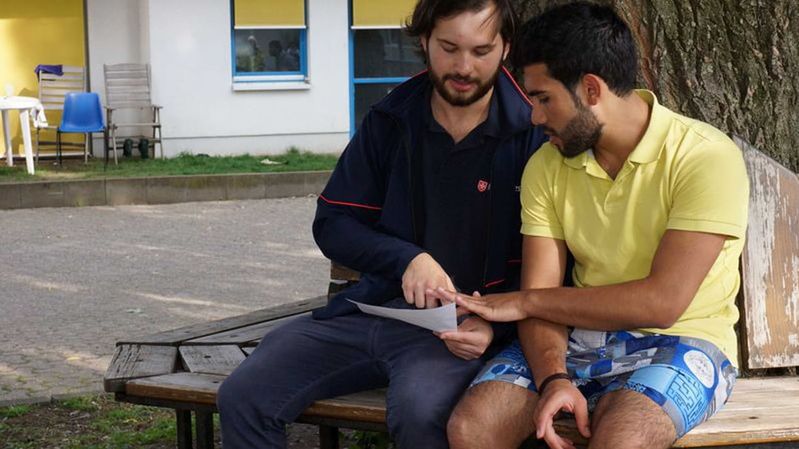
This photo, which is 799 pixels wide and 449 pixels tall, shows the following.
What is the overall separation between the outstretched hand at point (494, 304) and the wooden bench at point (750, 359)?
1.24 ft

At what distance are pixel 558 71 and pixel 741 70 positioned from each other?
1271mm

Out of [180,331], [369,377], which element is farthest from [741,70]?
[180,331]

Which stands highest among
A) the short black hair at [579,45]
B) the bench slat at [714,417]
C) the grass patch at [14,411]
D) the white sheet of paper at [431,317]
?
the short black hair at [579,45]

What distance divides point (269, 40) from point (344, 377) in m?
15.5

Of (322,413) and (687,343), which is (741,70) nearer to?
(687,343)

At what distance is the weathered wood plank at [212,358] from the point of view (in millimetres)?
4500

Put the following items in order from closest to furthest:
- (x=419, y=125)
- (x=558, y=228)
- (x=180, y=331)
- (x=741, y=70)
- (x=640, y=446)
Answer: (x=640, y=446)
(x=558, y=228)
(x=419, y=125)
(x=741, y=70)
(x=180, y=331)

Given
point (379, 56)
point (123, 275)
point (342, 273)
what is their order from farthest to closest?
point (379, 56) < point (123, 275) < point (342, 273)

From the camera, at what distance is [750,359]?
14.4 ft

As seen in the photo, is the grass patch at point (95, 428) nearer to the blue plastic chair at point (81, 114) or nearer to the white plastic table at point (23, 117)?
the white plastic table at point (23, 117)

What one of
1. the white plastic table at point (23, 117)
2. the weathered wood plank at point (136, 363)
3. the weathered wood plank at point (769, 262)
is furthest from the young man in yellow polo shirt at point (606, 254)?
the white plastic table at point (23, 117)

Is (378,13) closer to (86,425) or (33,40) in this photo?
(33,40)

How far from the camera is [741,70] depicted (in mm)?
4703

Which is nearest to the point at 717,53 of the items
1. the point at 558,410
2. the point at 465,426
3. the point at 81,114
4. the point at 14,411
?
the point at 558,410
